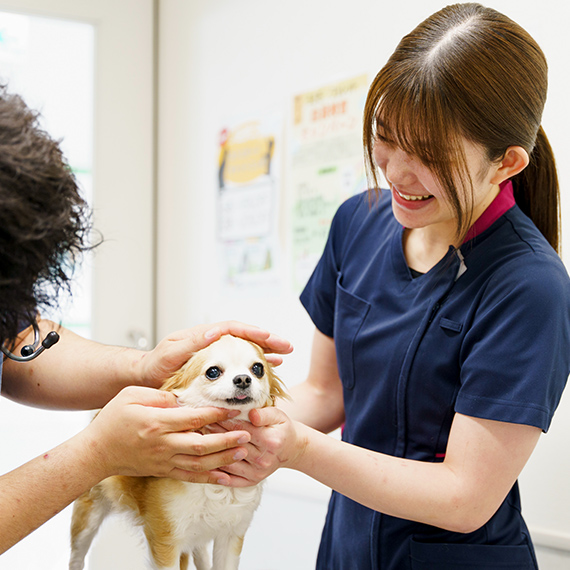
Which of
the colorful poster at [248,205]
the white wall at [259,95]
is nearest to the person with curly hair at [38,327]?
the white wall at [259,95]

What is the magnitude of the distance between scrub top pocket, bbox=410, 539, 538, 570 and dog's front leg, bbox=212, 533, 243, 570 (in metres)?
0.25

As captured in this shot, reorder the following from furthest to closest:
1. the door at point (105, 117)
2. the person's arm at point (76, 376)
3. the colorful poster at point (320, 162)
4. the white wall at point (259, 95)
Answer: the door at point (105, 117) → the colorful poster at point (320, 162) → the white wall at point (259, 95) → the person's arm at point (76, 376)

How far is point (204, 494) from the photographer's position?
869 mm

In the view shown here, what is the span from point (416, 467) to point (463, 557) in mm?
156

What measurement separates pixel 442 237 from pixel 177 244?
1.60 meters

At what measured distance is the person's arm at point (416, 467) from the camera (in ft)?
2.62

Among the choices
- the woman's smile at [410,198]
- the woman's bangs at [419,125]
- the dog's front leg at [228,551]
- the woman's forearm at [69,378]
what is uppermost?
the woman's bangs at [419,125]

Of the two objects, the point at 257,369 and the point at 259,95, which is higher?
the point at 259,95

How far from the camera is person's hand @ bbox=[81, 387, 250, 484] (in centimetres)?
75

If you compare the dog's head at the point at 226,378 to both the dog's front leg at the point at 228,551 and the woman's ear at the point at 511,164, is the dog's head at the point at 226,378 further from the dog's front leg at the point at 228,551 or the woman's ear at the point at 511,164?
the woman's ear at the point at 511,164

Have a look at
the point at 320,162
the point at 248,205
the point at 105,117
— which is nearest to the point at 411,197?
the point at 320,162

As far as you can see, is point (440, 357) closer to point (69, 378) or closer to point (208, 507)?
point (208, 507)

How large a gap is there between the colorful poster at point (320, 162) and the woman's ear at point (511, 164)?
2.73 ft

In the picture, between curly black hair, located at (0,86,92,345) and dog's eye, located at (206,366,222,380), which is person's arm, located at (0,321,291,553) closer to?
dog's eye, located at (206,366,222,380)
